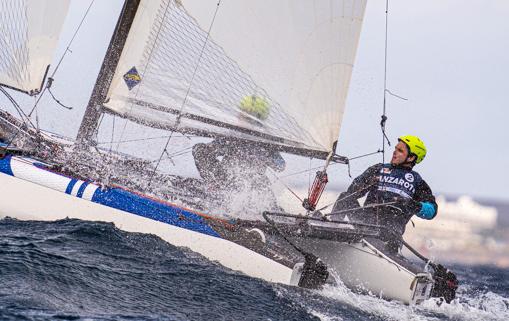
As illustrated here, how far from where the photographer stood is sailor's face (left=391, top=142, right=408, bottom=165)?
660 cm

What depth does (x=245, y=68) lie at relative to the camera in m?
7.02

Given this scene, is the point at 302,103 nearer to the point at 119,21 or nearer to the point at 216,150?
the point at 216,150

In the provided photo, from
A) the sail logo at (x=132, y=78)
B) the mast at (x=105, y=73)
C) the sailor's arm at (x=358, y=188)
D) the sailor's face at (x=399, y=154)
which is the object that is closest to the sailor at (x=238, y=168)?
the sailor's arm at (x=358, y=188)

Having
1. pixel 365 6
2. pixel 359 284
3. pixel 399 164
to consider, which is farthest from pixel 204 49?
pixel 359 284

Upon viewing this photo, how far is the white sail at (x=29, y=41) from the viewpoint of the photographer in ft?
23.8

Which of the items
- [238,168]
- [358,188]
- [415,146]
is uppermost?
[415,146]

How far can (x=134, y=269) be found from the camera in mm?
4699

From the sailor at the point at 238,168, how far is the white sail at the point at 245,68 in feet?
1.18

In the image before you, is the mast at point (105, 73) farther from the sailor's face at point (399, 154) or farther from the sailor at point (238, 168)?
the sailor's face at point (399, 154)

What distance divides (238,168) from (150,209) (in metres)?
1.87

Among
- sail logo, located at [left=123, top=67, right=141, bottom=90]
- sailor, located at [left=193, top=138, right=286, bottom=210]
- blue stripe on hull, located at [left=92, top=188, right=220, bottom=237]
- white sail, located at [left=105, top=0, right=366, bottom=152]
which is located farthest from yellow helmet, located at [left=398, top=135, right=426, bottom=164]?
sail logo, located at [left=123, top=67, right=141, bottom=90]

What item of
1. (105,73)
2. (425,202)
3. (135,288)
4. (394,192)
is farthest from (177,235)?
(425,202)

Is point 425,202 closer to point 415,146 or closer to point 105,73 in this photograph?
point 415,146

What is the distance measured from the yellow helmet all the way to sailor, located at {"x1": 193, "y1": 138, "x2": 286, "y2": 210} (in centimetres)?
159
